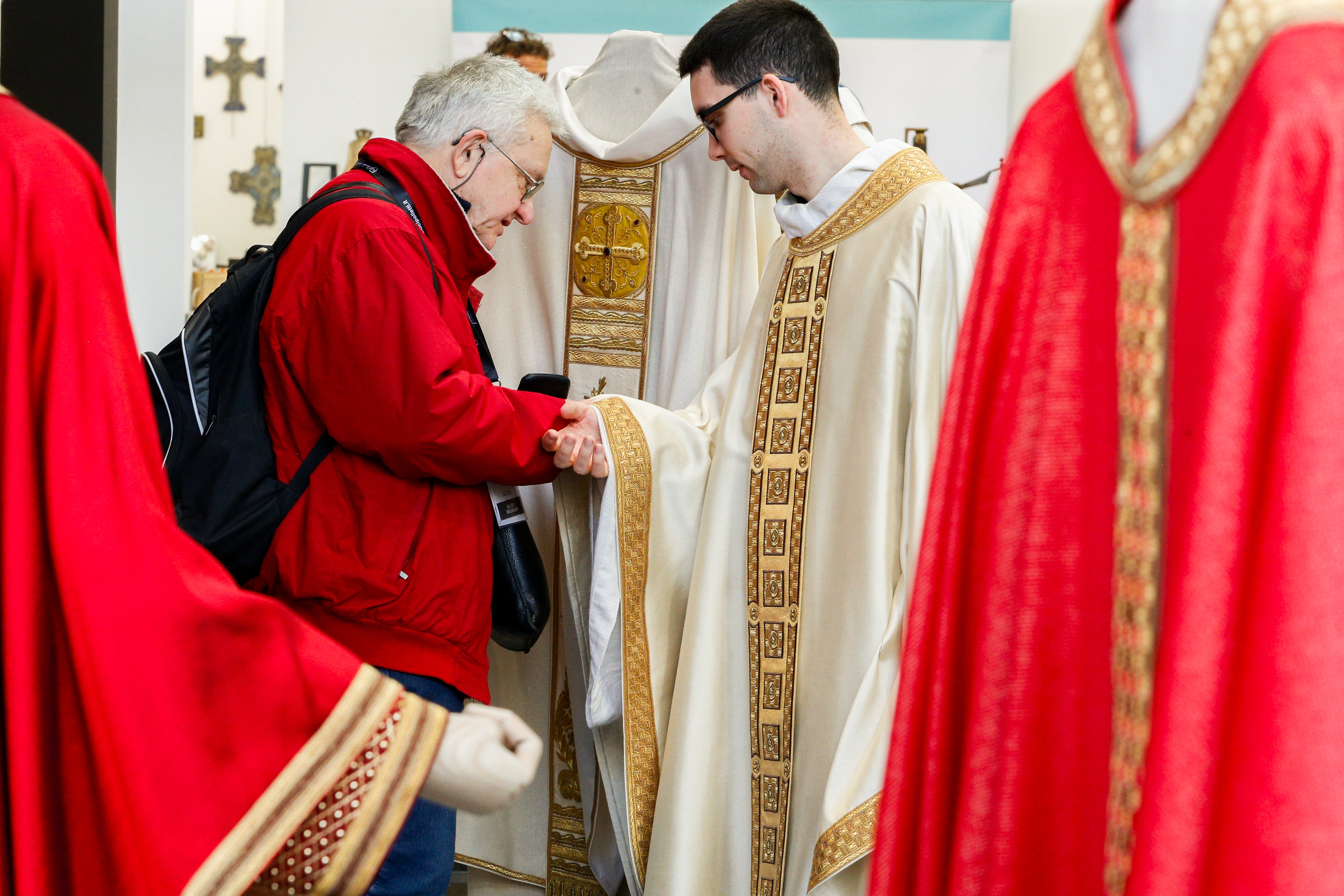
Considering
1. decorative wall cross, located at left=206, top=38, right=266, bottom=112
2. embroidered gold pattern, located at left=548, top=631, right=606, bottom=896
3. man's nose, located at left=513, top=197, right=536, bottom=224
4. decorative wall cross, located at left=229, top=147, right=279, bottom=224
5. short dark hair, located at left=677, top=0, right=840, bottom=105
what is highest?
decorative wall cross, located at left=206, top=38, right=266, bottom=112

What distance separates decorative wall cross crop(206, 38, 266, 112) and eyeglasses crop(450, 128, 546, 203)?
247 inches

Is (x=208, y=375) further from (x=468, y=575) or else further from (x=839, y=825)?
(x=839, y=825)

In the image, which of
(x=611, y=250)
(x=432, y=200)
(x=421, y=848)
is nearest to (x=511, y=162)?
(x=432, y=200)

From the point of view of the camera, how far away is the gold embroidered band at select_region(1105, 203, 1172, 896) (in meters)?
1.00

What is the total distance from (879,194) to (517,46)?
220cm

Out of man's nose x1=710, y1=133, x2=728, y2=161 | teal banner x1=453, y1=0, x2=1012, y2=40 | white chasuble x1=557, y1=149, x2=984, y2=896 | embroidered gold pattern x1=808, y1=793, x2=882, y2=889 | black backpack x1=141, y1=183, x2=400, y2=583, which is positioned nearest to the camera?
black backpack x1=141, y1=183, x2=400, y2=583

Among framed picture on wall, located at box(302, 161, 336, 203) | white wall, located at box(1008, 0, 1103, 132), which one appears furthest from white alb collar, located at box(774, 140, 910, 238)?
framed picture on wall, located at box(302, 161, 336, 203)

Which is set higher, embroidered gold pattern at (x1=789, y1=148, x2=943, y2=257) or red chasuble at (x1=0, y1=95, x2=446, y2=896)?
embroidered gold pattern at (x1=789, y1=148, x2=943, y2=257)

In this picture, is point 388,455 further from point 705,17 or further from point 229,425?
point 705,17

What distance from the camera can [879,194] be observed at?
2422 mm

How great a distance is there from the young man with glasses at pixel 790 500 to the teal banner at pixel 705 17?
200cm

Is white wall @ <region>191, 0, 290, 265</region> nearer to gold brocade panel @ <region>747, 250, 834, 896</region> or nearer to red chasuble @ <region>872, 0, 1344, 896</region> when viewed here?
gold brocade panel @ <region>747, 250, 834, 896</region>

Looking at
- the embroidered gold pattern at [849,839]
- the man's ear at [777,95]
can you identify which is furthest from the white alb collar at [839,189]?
the embroidered gold pattern at [849,839]

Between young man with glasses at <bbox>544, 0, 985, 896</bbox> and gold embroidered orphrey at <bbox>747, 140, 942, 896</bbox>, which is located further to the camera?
gold embroidered orphrey at <bbox>747, 140, 942, 896</bbox>
